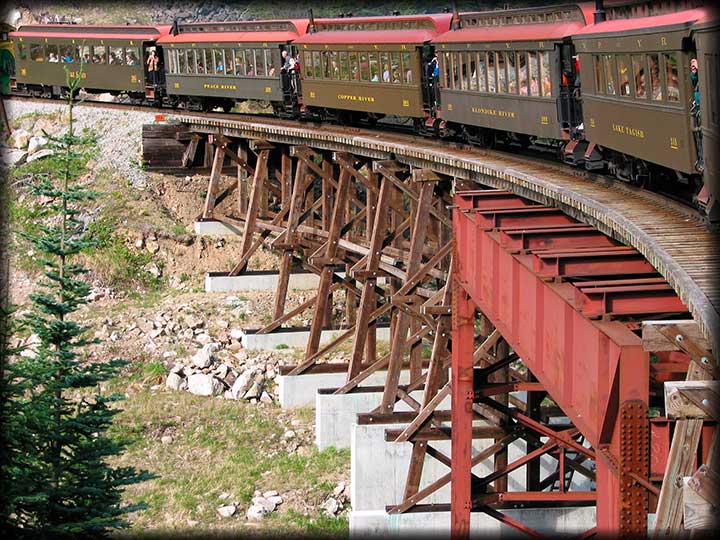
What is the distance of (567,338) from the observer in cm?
922

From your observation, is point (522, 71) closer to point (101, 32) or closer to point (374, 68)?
point (374, 68)

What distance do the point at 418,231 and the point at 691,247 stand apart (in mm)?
8281

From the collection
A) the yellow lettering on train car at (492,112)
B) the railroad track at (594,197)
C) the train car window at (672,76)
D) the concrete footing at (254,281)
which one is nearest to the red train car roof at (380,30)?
the railroad track at (594,197)

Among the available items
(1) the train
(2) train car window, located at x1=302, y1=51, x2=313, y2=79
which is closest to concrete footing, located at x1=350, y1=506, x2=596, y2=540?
(1) the train

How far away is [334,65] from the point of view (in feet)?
85.7

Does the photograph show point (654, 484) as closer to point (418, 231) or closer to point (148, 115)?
point (418, 231)

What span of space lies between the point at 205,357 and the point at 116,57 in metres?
15.0

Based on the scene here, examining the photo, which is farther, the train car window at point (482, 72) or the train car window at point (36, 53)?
the train car window at point (36, 53)

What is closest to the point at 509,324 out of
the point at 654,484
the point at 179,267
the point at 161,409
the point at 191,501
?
the point at 654,484

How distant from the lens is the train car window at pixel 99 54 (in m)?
36.2

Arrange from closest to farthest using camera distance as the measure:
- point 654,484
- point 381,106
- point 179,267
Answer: point 654,484, point 381,106, point 179,267

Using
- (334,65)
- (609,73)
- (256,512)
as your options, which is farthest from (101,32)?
(609,73)

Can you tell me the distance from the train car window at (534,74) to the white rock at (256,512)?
6.88 meters

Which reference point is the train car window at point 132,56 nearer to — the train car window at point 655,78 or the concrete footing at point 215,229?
the concrete footing at point 215,229
